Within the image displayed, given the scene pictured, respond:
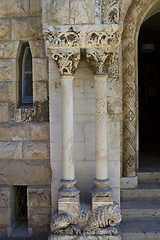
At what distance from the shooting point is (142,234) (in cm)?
311

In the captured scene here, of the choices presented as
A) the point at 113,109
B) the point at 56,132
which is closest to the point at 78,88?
the point at 113,109

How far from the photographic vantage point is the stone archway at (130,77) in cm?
384

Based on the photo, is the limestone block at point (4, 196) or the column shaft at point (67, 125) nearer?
the column shaft at point (67, 125)

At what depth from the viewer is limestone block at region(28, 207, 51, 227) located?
340cm

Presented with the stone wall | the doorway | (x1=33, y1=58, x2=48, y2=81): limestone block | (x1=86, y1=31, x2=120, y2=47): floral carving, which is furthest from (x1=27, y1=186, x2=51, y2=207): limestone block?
the doorway

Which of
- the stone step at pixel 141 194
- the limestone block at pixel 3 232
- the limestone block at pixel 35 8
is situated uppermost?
the limestone block at pixel 35 8

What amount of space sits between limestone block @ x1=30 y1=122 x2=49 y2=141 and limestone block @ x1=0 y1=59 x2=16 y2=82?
2.38 ft

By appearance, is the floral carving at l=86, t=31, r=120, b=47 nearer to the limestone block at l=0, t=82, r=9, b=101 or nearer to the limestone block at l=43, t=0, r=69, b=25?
the limestone block at l=43, t=0, r=69, b=25

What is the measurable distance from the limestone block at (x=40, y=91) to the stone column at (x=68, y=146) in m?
0.53

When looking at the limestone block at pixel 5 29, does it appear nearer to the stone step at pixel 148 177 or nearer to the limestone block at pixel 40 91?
the limestone block at pixel 40 91

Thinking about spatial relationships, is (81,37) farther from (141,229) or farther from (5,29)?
(141,229)

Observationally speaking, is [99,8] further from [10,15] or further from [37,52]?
[10,15]

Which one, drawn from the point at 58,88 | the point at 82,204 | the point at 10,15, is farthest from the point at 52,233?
the point at 10,15

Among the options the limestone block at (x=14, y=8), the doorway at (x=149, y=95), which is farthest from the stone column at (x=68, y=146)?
the doorway at (x=149, y=95)
